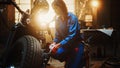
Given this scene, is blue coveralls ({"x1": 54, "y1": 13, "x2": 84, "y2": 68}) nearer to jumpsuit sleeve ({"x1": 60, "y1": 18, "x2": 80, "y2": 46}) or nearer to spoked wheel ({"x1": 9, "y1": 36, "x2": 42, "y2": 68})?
jumpsuit sleeve ({"x1": 60, "y1": 18, "x2": 80, "y2": 46})

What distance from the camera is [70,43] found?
516 centimetres

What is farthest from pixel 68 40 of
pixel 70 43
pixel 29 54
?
pixel 29 54

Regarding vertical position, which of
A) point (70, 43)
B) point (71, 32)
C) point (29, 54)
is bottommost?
point (29, 54)

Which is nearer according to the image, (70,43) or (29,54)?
(29,54)

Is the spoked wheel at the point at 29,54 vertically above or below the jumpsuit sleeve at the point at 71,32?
below

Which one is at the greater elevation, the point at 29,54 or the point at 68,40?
the point at 68,40

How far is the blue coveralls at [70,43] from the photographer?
16.8 ft

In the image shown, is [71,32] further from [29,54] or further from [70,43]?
[29,54]

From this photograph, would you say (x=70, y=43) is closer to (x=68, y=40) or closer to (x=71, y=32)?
(x=68, y=40)

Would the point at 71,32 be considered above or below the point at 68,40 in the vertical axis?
above

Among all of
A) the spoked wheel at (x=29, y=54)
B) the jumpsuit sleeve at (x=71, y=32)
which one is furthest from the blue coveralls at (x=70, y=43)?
the spoked wheel at (x=29, y=54)

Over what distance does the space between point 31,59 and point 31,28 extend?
4.89ft

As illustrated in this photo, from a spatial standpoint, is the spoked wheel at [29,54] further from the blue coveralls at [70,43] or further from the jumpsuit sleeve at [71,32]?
the jumpsuit sleeve at [71,32]

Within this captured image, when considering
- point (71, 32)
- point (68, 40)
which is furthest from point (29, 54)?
point (71, 32)
